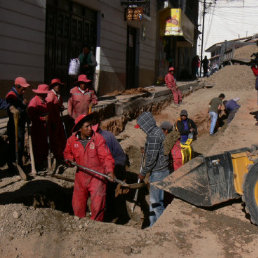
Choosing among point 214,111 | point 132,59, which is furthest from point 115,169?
point 132,59

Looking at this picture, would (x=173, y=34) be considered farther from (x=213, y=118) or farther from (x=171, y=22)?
(x=213, y=118)

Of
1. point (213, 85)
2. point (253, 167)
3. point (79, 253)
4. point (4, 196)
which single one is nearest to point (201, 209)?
point (253, 167)

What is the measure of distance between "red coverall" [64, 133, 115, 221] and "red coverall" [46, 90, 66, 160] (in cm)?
247

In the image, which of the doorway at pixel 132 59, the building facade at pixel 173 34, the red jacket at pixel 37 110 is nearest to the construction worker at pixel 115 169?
the red jacket at pixel 37 110

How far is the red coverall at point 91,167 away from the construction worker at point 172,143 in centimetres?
111

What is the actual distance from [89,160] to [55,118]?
113 inches

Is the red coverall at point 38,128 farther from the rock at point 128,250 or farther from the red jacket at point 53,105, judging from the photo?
the rock at point 128,250

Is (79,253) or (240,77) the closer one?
(79,253)

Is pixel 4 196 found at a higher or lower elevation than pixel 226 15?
lower

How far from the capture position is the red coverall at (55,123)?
805cm

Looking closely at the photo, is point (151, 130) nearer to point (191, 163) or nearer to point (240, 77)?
point (191, 163)

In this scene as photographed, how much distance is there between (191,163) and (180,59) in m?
27.9

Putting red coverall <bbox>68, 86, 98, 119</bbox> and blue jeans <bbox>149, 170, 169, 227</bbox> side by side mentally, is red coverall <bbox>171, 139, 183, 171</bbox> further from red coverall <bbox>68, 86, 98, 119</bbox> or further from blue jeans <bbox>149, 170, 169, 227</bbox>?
red coverall <bbox>68, 86, 98, 119</bbox>

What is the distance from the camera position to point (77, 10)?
14039mm
